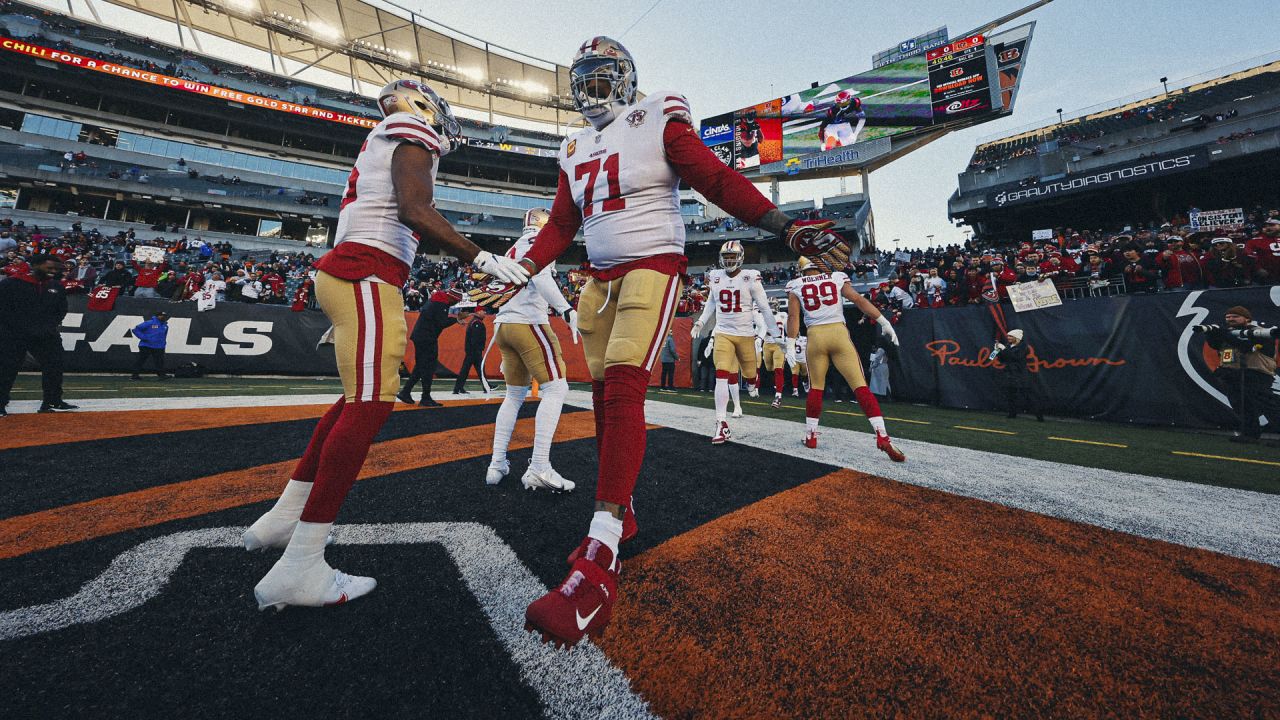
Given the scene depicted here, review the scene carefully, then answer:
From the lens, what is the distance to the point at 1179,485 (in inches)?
127

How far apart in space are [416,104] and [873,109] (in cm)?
3428

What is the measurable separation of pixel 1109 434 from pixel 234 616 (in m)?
8.98

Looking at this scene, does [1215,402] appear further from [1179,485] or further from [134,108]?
[134,108]

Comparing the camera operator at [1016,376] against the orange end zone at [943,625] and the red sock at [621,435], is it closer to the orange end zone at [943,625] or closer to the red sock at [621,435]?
the orange end zone at [943,625]

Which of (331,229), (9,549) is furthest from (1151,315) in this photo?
(331,229)

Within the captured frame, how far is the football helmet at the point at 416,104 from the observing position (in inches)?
80.6

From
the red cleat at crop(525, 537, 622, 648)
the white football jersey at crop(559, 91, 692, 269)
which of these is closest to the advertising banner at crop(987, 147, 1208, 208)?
the white football jersey at crop(559, 91, 692, 269)

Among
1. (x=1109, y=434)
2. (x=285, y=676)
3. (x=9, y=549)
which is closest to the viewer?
(x=285, y=676)

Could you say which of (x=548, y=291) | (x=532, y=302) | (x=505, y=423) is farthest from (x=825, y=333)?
(x=505, y=423)

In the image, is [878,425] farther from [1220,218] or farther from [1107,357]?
[1220,218]

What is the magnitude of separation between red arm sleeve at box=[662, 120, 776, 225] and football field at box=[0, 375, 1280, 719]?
1463 mm

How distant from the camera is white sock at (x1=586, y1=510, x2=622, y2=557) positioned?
1.49 metres

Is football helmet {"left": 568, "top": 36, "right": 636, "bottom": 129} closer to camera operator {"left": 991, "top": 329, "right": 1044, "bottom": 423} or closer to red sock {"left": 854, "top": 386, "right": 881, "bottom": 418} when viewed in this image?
red sock {"left": 854, "top": 386, "right": 881, "bottom": 418}

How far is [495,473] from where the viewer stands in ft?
9.75
